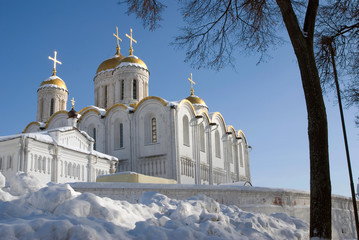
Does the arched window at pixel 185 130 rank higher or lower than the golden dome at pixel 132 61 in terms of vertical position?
lower

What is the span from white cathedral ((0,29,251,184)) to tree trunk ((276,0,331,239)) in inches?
565

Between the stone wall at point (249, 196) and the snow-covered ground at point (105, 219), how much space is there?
6.82ft

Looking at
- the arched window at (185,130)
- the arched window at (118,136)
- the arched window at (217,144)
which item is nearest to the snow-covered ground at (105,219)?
the arched window at (185,130)

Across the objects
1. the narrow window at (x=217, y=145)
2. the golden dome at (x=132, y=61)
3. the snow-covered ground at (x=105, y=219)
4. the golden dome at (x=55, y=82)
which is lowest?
the snow-covered ground at (x=105, y=219)

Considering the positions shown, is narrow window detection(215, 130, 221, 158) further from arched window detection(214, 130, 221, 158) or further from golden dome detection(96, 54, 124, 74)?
golden dome detection(96, 54, 124, 74)

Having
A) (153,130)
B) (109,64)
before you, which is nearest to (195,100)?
(109,64)

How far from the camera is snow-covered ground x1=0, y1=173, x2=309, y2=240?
4.19 meters

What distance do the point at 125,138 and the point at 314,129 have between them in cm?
2192

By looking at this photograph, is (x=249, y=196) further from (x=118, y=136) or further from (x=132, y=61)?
(x=132, y=61)

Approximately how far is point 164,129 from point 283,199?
14253 millimetres

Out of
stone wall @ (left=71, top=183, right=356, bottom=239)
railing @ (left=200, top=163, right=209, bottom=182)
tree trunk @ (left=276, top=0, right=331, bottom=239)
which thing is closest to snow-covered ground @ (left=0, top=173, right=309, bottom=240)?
tree trunk @ (left=276, top=0, right=331, bottom=239)

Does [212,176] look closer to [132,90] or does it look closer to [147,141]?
[147,141]

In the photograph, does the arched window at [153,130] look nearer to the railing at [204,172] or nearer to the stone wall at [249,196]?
the railing at [204,172]

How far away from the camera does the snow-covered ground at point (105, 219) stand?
4191mm
